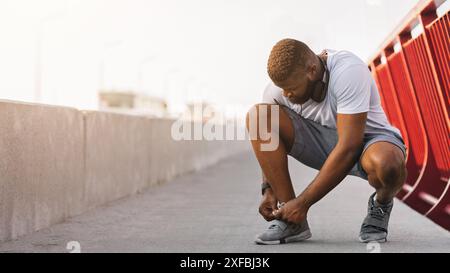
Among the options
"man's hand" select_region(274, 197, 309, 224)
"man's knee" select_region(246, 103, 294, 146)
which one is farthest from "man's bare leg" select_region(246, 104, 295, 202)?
"man's hand" select_region(274, 197, 309, 224)

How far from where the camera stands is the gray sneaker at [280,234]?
16.8 feet

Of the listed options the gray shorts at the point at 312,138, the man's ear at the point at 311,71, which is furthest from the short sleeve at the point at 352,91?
the gray shorts at the point at 312,138

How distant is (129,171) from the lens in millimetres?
9375

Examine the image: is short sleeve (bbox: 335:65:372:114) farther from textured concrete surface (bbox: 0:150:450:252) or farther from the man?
textured concrete surface (bbox: 0:150:450:252)

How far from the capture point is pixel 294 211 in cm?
484

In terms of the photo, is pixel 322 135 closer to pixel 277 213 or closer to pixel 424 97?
pixel 277 213

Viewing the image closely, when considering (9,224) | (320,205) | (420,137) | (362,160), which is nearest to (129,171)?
(320,205)

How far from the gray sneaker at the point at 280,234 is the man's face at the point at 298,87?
76 centimetres

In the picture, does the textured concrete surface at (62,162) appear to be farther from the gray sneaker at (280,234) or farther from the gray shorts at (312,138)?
the gray shorts at (312,138)

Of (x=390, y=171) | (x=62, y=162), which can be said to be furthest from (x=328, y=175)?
(x=62, y=162)

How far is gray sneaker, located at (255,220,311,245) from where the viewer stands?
16.8ft

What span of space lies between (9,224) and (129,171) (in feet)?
13.2

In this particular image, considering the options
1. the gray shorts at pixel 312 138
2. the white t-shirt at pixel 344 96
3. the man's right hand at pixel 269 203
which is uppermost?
the white t-shirt at pixel 344 96
